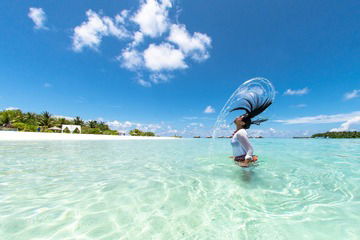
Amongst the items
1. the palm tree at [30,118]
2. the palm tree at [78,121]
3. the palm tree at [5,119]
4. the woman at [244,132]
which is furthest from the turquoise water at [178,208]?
the palm tree at [78,121]

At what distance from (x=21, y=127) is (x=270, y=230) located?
57492mm

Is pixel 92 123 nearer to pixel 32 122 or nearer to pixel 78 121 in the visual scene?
pixel 78 121

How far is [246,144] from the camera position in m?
4.54

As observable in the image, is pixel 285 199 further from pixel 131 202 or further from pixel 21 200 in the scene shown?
pixel 21 200

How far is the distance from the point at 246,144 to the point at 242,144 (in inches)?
5.9

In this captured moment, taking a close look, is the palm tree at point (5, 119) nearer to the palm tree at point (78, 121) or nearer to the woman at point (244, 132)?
the palm tree at point (78, 121)

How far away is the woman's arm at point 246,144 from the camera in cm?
449

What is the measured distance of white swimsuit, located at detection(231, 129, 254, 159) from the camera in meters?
4.52

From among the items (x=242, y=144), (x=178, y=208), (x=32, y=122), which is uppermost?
(x=32, y=122)

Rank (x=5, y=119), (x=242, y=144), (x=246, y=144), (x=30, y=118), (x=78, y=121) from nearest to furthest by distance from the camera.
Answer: (x=246, y=144), (x=242, y=144), (x=5, y=119), (x=30, y=118), (x=78, y=121)

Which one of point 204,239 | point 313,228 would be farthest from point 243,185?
point 204,239

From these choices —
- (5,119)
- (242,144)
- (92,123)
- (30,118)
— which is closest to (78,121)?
(92,123)

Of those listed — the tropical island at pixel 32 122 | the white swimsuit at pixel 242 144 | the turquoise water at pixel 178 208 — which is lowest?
the turquoise water at pixel 178 208

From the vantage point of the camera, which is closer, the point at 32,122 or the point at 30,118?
the point at 32,122
